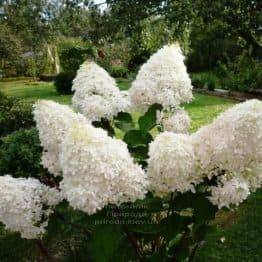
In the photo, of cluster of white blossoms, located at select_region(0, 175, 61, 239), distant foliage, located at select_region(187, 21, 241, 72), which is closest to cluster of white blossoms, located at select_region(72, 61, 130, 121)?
cluster of white blossoms, located at select_region(0, 175, 61, 239)

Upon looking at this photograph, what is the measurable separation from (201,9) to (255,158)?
22.7 ft

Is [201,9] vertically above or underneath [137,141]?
above

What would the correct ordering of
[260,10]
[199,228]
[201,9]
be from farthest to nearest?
1. [260,10]
2. [201,9]
3. [199,228]

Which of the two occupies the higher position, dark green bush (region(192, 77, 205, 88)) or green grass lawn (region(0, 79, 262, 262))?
green grass lawn (region(0, 79, 262, 262))

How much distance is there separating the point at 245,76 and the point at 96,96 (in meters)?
15.1

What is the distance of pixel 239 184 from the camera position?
8.09 feet

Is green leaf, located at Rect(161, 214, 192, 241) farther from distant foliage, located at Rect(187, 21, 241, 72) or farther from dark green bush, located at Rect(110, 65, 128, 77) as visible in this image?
dark green bush, located at Rect(110, 65, 128, 77)

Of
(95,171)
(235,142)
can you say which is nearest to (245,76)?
(235,142)

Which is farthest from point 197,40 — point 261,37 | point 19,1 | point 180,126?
point 180,126

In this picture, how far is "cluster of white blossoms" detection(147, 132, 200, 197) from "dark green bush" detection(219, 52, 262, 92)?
15.3 meters

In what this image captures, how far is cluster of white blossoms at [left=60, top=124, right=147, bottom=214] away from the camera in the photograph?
219 centimetres

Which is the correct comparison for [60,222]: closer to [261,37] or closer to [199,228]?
[199,228]

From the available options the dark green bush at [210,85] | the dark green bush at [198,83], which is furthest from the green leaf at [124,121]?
the dark green bush at [198,83]

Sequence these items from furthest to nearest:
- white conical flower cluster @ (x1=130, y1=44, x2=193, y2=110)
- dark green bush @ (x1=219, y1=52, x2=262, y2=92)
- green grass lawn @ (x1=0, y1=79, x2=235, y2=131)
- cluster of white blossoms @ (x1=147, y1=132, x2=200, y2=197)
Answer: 1. dark green bush @ (x1=219, y1=52, x2=262, y2=92)
2. green grass lawn @ (x1=0, y1=79, x2=235, y2=131)
3. white conical flower cluster @ (x1=130, y1=44, x2=193, y2=110)
4. cluster of white blossoms @ (x1=147, y1=132, x2=200, y2=197)
